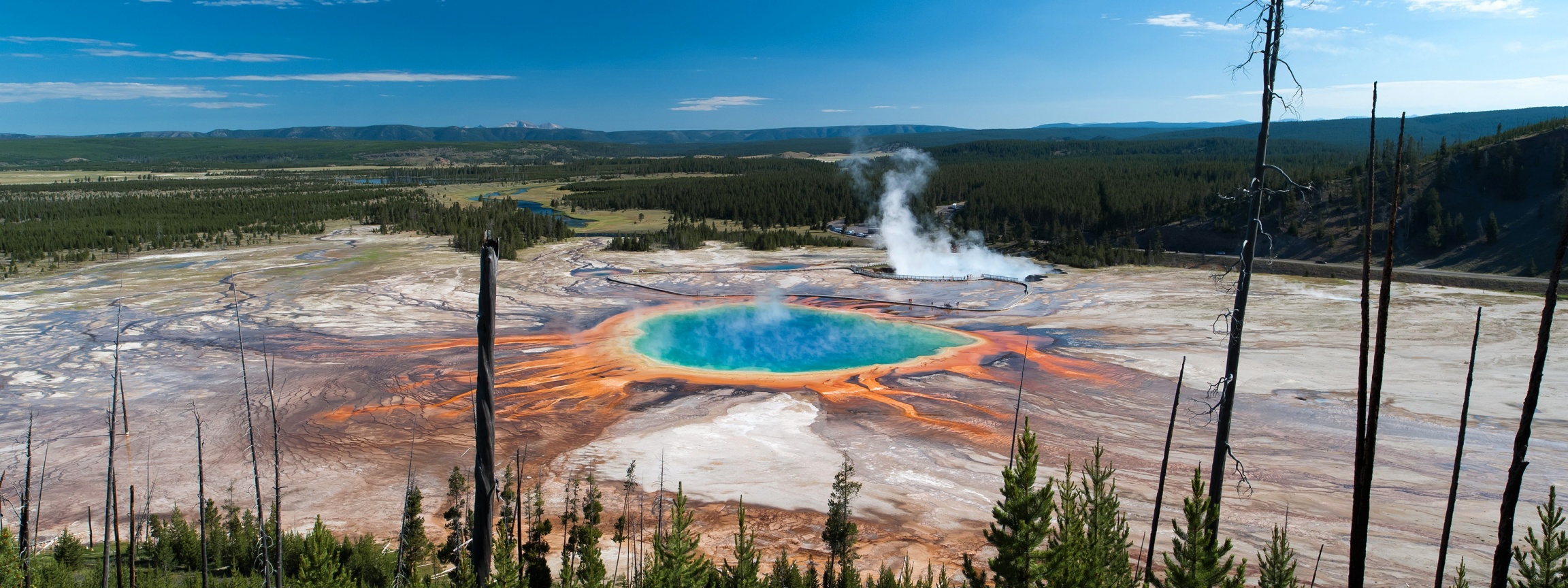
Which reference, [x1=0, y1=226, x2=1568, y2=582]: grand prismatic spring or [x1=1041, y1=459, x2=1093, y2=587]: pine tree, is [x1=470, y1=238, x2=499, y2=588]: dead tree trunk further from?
[x1=0, y1=226, x2=1568, y2=582]: grand prismatic spring

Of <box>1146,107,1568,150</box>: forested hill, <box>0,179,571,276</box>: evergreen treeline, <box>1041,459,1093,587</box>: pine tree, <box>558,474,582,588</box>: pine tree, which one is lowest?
<box>558,474,582,588</box>: pine tree

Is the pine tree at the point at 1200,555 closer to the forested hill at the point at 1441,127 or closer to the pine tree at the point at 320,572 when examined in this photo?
the pine tree at the point at 320,572

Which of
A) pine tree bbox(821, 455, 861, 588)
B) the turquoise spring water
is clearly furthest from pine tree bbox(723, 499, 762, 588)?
the turquoise spring water

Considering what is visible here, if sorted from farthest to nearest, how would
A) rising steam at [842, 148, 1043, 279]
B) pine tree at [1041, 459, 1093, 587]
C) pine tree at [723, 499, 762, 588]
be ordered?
rising steam at [842, 148, 1043, 279]
pine tree at [723, 499, 762, 588]
pine tree at [1041, 459, 1093, 587]

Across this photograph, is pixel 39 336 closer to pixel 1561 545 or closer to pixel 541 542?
pixel 541 542

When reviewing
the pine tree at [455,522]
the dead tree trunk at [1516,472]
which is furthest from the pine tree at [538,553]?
the dead tree trunk at [1516,472]

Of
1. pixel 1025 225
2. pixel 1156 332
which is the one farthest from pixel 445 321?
pixel 1025 225
